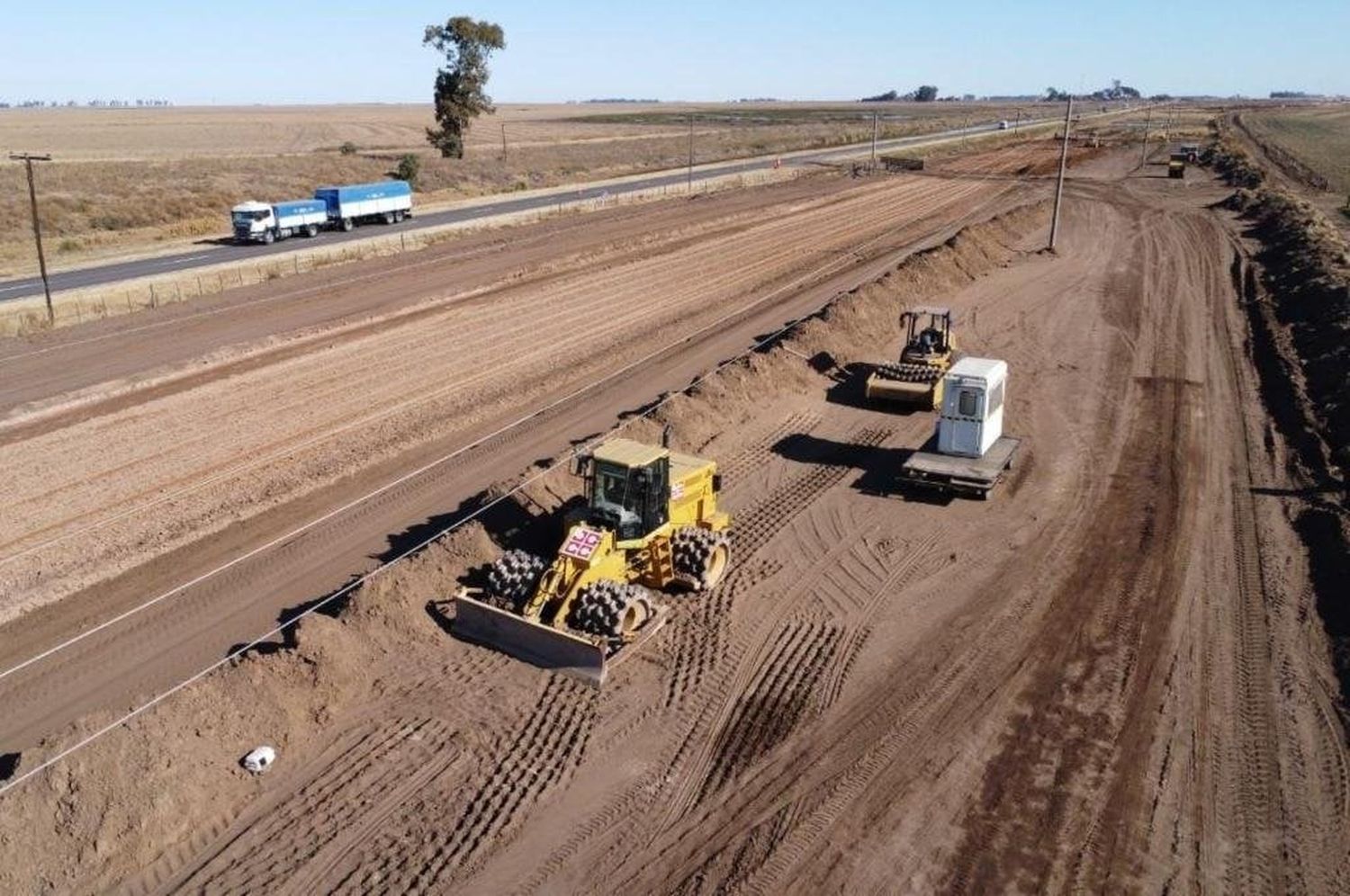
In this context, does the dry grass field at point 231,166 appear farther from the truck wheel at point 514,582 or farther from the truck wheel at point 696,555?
the truck wheel at point 696,555

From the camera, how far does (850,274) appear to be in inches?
1676

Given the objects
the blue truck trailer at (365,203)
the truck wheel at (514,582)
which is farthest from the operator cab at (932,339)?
the blue truck trailer at (365,203)

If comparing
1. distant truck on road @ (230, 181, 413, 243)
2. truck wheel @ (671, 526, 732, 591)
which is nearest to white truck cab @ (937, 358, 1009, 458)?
truck wheel @ (671, 526, 732, 591)

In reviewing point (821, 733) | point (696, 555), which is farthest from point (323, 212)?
point (821, 733)

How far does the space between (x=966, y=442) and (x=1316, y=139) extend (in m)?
137

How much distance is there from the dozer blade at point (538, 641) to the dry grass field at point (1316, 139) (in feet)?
243

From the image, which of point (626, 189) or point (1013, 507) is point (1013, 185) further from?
point (1013, 507)

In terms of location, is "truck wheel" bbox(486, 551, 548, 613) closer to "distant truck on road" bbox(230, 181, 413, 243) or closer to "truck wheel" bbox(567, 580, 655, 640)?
"truck wheel" bbox(567, 580, 655, 640)

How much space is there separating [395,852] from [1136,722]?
376 inches

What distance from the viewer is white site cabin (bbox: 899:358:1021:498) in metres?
20.2

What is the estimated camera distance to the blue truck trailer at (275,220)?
50.8m

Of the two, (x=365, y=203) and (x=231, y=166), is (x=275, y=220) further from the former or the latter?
(x=231, y=166)

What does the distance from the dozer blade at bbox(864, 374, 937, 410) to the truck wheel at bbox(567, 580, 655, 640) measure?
1319 centimetres

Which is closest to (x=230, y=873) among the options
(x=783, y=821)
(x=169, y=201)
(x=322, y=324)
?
(x=783, y=821)
